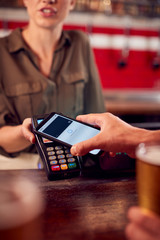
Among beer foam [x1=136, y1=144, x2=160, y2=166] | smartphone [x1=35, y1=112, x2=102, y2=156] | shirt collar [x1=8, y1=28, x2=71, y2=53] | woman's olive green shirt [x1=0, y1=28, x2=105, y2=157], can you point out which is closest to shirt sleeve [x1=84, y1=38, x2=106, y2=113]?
woman's olive green shirt [x1=0, y1=28, x2=105, y2=157]

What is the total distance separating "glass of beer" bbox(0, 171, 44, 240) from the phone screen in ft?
0.51

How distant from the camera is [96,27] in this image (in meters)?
3.25

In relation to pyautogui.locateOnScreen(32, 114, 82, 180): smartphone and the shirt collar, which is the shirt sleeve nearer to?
the shirt collar

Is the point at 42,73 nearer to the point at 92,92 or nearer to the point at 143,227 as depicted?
the point at 92,92

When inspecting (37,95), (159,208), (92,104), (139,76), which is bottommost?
(139,76)

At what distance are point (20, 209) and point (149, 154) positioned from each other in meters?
0.34

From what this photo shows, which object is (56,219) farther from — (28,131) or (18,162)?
(18,162)

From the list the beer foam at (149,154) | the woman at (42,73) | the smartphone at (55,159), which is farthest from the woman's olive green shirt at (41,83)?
the beer foam at (149,154)

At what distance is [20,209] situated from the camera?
26.3 inches

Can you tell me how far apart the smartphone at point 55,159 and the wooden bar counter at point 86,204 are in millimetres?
23

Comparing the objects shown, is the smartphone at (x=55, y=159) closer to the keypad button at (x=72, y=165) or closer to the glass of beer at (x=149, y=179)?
the keypad button at (x=72, y=165)

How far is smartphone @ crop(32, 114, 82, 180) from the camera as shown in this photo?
0.83m

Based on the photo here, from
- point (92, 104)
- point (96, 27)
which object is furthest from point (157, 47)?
point (92, 104)

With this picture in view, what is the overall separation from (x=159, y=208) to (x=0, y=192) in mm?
429
